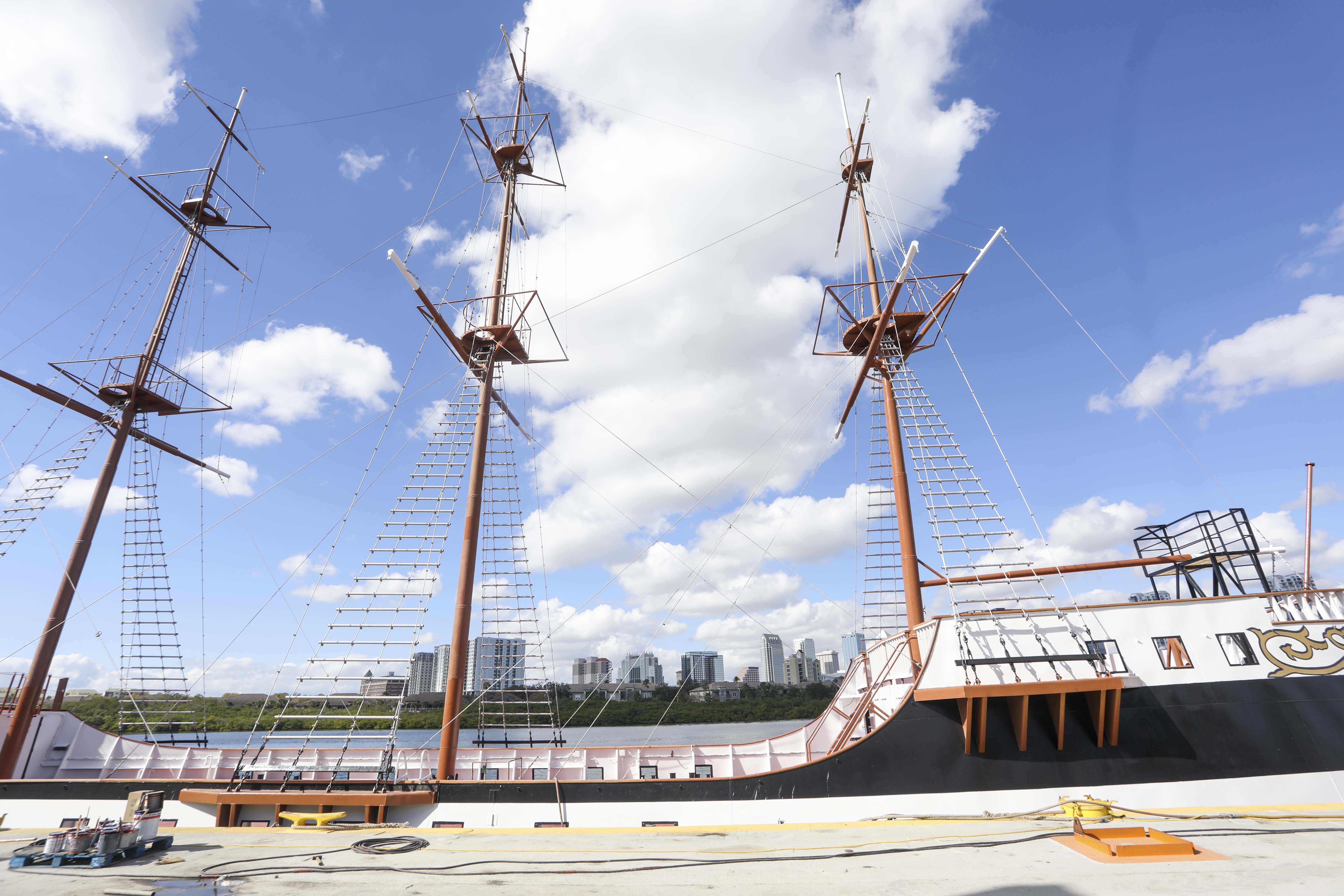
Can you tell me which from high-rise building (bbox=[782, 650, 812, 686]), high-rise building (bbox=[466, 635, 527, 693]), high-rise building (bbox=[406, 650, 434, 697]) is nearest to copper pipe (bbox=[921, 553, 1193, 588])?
high-rise building (bbox=[466, 635, 527, 693])

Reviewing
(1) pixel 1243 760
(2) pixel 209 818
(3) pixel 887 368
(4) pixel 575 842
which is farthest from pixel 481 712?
(1) pixel 1243 760

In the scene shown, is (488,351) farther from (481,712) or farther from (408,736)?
(408,736)

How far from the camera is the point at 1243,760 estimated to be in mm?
8469

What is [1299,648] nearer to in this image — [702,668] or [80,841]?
[80,841]

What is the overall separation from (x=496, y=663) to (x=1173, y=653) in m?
12.6

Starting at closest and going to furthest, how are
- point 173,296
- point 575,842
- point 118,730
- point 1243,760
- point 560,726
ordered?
point 575,842 → point 1243,760 → point 560,726 → point 118,730 → point 173,296

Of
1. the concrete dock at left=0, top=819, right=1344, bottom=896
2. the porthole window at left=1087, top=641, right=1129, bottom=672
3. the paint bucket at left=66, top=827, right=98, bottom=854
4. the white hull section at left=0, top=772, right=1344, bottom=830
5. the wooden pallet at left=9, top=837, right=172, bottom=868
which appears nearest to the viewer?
the concrete dock at left=0, top=819, right=1344, bottom=896

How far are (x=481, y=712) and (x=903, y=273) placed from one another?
12.1 metres

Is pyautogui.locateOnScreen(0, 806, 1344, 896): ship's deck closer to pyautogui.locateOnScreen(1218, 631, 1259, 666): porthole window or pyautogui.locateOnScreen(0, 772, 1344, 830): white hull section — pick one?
pyautogui.locateOnScreen(0, 772, 1344, 830): white hull section

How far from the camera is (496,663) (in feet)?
43.4

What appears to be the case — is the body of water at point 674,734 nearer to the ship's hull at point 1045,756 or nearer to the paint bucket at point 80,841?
the ship's hull at point 1045,756

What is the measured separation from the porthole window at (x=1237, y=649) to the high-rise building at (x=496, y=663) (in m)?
11.7

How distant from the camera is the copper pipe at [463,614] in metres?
10.0

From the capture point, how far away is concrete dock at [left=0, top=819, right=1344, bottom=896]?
5414 mm
